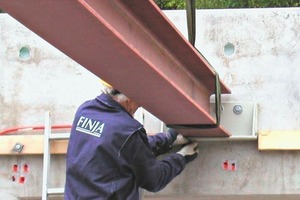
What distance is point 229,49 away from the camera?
14.3 ft

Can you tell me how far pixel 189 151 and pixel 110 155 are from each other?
906 millimetres

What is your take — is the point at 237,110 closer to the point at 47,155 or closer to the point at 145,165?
the point at 145,165

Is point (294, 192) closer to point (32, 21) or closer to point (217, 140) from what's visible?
point (217, 140)

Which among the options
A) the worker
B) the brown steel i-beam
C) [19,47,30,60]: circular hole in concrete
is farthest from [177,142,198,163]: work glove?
[19,47,30,60]: circular hole in concrete

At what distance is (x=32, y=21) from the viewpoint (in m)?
2.28

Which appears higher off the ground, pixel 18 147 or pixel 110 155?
pixel 18 147

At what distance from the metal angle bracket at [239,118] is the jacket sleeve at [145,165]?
64 centimetres

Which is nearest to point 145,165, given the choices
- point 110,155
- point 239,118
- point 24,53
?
point 110,155

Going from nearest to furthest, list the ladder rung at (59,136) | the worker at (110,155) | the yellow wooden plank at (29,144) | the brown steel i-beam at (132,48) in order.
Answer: the brown steel i-beam at (132,48)
the worker at (110,155)
the ladder rung at (59,136)
the yellow wooden plank at (29,144)

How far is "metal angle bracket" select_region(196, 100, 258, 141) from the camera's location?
424 cm

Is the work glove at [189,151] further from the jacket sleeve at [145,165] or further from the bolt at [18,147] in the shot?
the bolt at [18,147]

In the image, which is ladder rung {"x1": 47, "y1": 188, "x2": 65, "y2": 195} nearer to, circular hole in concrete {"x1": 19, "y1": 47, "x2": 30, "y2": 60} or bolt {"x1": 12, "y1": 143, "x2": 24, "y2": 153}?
bolt {"x1": 12, "y1": 143, "x2": 24, "y2": 153}

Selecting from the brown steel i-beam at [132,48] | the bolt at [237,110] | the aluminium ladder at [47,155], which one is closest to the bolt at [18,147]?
the aluminium ladder at [47,155]

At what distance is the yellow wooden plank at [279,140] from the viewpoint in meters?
4.15
